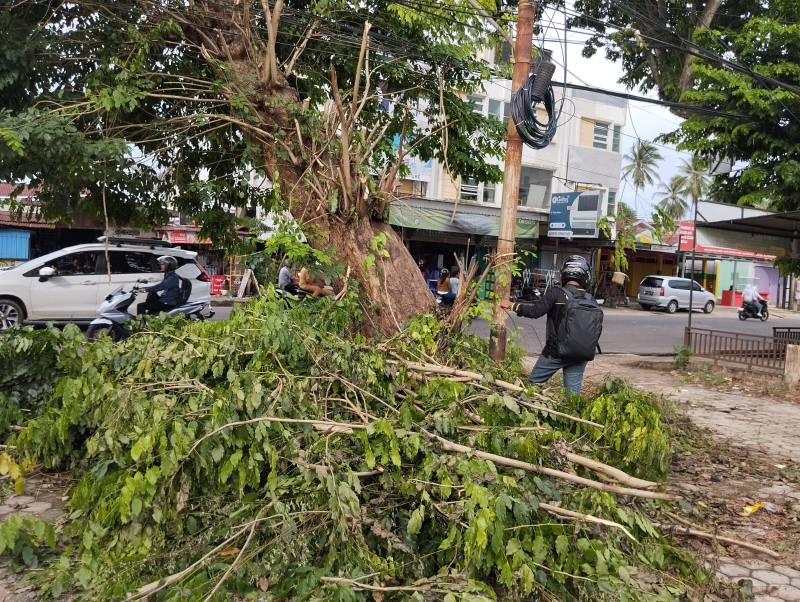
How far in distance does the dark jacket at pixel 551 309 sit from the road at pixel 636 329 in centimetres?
295

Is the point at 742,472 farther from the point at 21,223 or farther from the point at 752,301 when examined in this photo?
the point at 752,301

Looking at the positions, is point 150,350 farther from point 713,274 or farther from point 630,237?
point 713,274

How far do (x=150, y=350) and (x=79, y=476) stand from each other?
3.50 ft

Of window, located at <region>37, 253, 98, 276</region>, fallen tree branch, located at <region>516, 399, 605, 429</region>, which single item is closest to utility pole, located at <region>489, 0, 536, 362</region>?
fallen tree branch, located at <region>516, 399, 605, 429</region>

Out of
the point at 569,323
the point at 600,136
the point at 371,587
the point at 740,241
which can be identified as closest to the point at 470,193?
the point at 600,136

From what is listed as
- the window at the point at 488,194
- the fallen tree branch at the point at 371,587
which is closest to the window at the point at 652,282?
the window at the point at 488,194

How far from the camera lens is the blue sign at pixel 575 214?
84.9ft

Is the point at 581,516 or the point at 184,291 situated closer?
the point at 581,516

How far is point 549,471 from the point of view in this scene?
12.0 feet

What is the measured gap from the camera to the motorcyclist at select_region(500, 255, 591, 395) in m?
6.11

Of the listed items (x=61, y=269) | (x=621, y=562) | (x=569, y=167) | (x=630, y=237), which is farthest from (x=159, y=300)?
(x=569, y=167)

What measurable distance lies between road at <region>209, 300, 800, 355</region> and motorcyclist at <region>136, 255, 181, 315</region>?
3.17 feet

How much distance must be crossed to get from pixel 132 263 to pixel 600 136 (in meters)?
23.8

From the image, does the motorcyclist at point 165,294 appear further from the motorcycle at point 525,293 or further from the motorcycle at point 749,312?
the motorcycle at point 749,312
